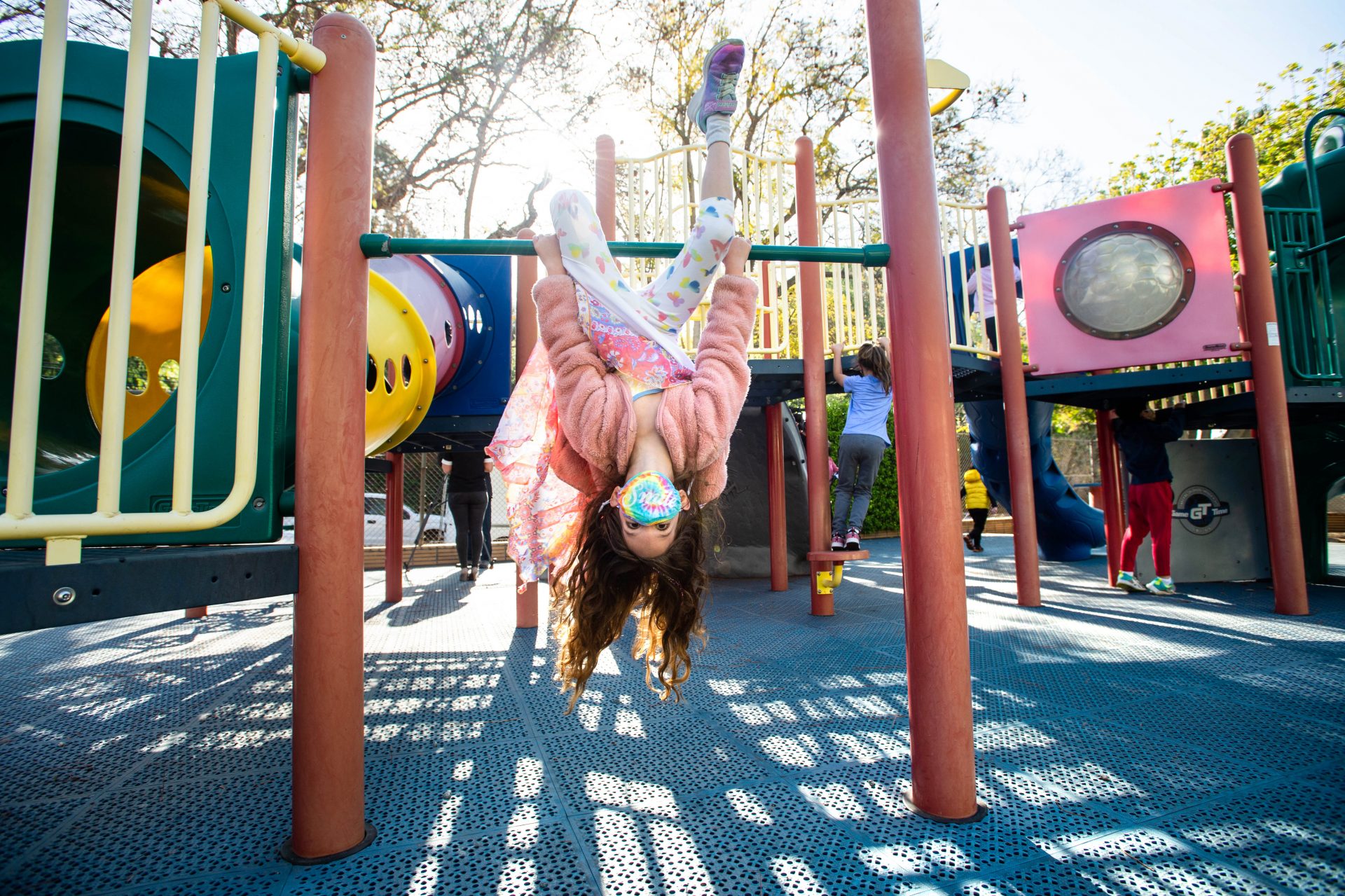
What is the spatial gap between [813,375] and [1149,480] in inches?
103

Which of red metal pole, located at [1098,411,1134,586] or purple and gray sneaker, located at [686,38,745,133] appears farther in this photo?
red metal pole, located at [1098,411,1134,586]

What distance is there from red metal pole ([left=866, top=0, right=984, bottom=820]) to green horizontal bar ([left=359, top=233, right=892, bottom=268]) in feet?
0.35

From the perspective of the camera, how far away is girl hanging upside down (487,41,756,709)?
199 centimetres

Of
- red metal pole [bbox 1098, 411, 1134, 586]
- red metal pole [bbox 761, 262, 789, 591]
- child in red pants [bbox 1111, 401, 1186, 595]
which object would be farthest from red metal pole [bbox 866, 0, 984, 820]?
red metal pole [bbox 1098, 411, 1134, 586]

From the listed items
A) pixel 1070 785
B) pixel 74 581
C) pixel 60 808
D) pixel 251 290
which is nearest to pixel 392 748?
pixel 60 808

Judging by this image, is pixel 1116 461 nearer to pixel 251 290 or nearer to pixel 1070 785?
pixel 1070 785

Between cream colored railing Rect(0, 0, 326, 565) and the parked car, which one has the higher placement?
cream colored railing Rect(0, 0, 326, 565)

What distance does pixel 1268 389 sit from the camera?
170 inches

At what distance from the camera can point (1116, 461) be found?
5691 mm

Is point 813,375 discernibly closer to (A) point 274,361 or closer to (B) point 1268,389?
(B) point 1268,389

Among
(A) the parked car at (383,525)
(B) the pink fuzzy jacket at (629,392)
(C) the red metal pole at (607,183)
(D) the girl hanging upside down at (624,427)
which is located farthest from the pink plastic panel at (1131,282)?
(A) the parked car at (383,525)

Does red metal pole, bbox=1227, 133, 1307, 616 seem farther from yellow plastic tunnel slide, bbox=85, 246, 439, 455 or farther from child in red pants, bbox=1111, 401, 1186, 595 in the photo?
yellow plastic tunnel slide, bbox=85, 246, 439, 455

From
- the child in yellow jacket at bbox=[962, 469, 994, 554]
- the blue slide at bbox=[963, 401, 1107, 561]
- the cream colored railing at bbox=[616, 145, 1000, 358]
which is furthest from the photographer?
the child in yellow jacket at bbox=[962, 469, 994, 554]

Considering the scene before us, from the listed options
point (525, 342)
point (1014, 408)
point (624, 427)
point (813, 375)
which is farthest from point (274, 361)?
point (1014, 408)
